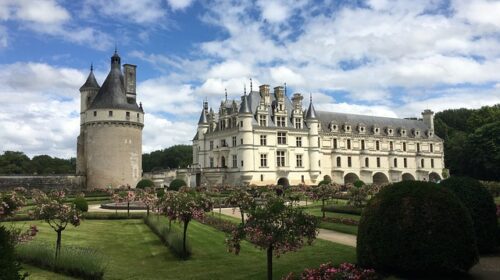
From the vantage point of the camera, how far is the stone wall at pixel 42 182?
140 ft

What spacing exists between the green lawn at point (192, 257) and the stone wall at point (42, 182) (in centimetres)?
2619

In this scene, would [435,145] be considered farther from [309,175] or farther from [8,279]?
[8,279]

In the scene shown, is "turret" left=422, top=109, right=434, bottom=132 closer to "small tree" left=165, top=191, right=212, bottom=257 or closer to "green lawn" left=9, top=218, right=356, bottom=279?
"green lawn" left=9, top=218, right=356, bottom=279

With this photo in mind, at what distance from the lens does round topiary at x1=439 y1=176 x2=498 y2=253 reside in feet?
40.4

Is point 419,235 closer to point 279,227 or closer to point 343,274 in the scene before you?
point 343,274

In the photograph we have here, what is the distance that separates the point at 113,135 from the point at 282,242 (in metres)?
39.8

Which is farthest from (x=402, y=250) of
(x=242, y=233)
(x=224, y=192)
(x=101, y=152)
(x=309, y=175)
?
(x=309, y=175)

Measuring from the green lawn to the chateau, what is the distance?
30.2 metres

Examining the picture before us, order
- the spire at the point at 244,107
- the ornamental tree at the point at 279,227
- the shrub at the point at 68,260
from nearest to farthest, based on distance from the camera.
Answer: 1. the ornamental tree at the point at 279,227
2. the shrub at the point at 68,260
3. the spire at the point at 244,107

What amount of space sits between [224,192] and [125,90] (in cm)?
1764

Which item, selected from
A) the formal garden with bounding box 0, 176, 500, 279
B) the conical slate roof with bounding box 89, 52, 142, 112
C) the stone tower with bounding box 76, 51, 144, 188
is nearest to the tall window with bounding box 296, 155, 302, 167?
the stone tower with bounding box 76, 51, 144, 188

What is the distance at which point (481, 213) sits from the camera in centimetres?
1238

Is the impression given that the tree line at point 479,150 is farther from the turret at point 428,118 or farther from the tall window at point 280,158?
Answer: the tall window at point 280,158

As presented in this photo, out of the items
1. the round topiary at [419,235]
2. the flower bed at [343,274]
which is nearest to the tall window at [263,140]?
the round topiary at [419,235]
